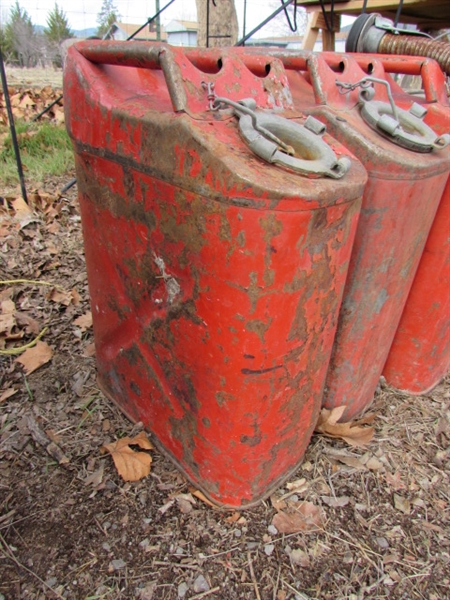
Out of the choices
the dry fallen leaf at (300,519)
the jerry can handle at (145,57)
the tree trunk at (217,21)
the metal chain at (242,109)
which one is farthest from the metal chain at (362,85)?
the tree trunk at (217,21)

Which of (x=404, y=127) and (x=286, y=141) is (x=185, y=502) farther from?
(x=404, y=127)

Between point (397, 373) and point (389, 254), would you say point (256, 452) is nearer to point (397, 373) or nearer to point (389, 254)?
point (389, 254)

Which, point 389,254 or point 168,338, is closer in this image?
point 168,338

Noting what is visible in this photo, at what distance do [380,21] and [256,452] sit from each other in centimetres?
204

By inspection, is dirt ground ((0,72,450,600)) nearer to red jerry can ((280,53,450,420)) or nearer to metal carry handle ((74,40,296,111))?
red jerry can ((280,53,450,420))

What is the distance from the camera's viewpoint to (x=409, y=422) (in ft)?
5.97

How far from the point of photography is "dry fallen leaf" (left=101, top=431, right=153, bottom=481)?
4.86ft

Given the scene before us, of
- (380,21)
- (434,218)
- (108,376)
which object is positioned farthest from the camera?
(380,21)

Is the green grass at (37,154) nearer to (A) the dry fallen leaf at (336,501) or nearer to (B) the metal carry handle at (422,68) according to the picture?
(B) the metal carry handle at (422,68)

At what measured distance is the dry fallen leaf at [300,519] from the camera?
1379mm

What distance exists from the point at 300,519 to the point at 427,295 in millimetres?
963

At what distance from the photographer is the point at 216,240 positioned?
1.00m

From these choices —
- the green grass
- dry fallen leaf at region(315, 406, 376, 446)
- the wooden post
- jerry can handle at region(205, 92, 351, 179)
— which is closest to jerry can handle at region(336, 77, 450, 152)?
jerry can handle at region(205, 92, 351, 179)

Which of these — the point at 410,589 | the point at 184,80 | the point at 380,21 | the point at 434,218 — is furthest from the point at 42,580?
the point at 380,21
